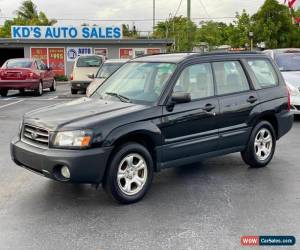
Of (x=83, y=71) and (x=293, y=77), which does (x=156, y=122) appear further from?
(x=83, y=71)

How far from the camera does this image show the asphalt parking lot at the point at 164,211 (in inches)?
168

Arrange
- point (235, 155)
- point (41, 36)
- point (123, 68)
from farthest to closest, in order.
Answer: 1. point (41, 36)
2. point (235, 155)
3. point (123, 68)

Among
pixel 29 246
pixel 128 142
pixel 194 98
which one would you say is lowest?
pixel 29 246

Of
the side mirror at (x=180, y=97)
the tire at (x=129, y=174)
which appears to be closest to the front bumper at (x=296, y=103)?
the side mirror at (x=180, y=97)

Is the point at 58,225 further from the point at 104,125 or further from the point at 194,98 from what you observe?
the point at 194,98

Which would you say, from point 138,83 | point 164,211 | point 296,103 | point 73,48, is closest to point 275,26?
point 73,48

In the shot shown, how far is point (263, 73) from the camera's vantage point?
698 cm

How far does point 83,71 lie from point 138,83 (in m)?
13.8

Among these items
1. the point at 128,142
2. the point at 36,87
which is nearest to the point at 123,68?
the point at 128,142

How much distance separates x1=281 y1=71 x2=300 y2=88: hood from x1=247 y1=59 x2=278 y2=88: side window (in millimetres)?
4015

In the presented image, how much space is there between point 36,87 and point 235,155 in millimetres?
12521

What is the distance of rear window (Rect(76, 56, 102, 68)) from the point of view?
19.9 meters

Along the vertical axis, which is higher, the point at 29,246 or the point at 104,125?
the point at 104,125

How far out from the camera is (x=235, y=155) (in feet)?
25.3
